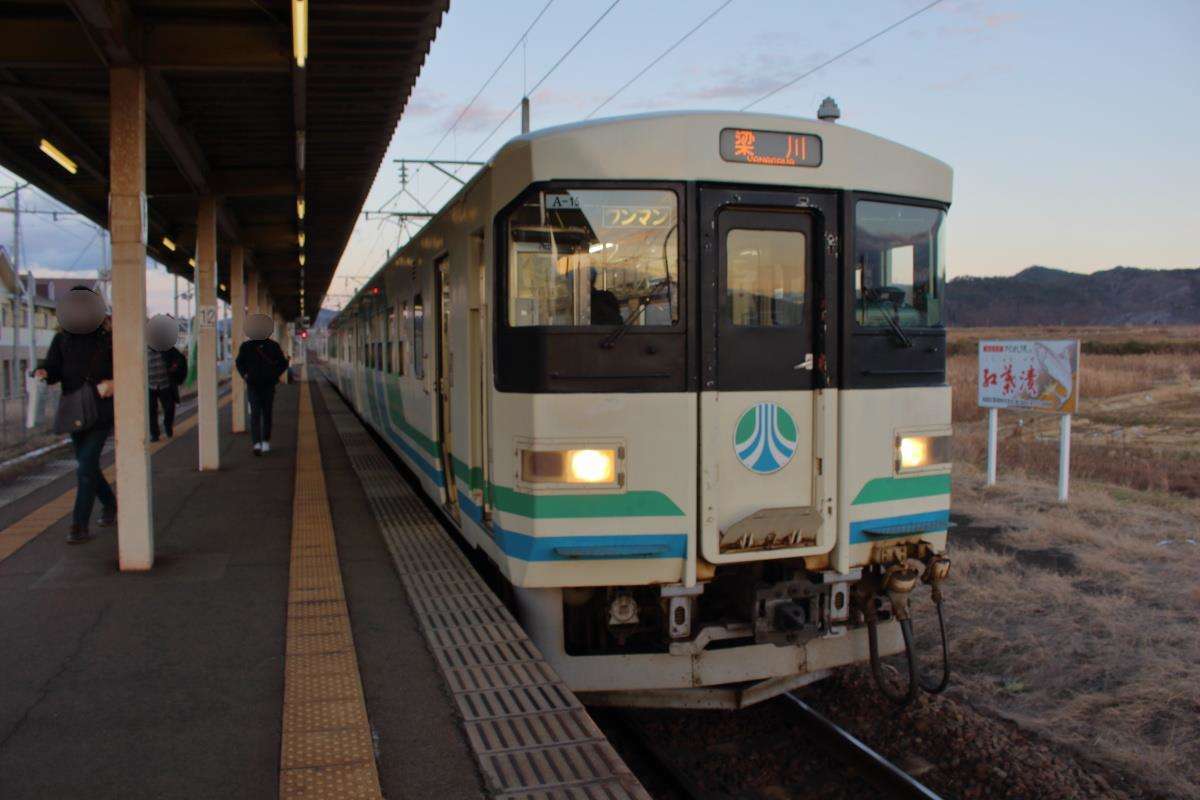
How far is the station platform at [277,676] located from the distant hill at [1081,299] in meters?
135

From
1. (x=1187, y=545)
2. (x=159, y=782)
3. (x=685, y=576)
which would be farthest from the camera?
(x=1187, y=545)

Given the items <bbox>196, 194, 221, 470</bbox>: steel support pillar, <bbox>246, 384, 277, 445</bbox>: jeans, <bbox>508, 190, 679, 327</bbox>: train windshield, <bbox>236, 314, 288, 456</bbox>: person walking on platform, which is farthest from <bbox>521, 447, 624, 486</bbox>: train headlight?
<bbox>246, 384, 277, 445</bbox>: jeans

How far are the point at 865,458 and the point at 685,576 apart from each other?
1107mm

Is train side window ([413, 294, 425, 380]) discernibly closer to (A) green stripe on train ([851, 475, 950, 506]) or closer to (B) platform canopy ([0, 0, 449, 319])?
(B) platform canopy ([0, 0, 449, 319])

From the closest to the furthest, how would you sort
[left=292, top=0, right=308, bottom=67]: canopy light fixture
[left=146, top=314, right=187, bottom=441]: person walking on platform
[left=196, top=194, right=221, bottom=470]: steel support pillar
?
[left=292, top=0, right=308, bottom=67]: canopy light fixture, [left=196, top=194, right=221, bottom=470]: steel support pillar, [left=146, top=314, right=187, bottom=441]: person walking on platform

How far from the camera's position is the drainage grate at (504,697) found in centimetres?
341

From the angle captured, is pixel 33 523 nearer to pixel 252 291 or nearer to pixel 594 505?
pixel 594 505

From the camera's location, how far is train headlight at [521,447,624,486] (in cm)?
455

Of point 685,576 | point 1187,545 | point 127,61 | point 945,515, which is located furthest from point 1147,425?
point 127,61

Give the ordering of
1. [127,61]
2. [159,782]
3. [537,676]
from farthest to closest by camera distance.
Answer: [127,61] → [537,676] → [159,782]

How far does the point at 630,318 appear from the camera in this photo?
4.66 meters

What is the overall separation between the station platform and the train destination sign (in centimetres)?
261

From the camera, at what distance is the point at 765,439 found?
478 centimetres

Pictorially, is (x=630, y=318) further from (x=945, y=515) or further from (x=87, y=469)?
(x=87, y=469)
